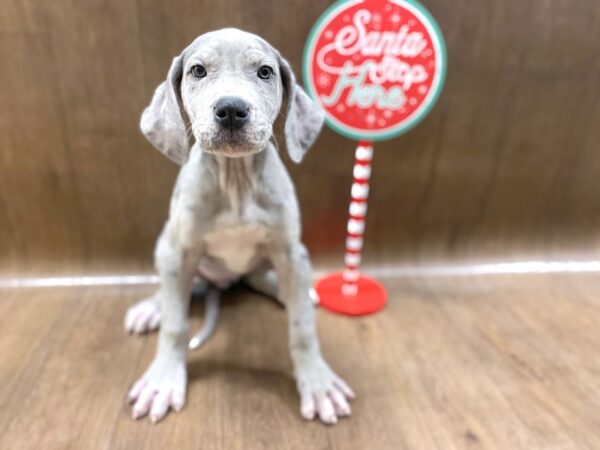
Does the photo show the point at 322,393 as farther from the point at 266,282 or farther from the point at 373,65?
the point at 373,65

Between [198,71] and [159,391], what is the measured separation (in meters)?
0.67

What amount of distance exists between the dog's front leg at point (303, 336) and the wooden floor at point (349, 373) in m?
0.05

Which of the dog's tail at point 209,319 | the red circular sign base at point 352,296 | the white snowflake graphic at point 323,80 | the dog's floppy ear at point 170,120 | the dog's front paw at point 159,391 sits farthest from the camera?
the red circular sign base at point 352,296

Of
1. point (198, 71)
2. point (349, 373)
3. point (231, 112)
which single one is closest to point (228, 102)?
point (231, 112)

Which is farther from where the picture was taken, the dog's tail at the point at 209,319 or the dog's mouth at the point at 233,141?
the dog's tail at the point at 209,319

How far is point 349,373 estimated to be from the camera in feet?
3.88

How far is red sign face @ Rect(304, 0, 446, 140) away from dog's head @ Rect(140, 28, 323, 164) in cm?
18

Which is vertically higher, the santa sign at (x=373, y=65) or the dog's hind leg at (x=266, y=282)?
the santa sign at (x=373, y=65)

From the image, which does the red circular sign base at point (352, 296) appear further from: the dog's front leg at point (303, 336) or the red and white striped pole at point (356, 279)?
the dog's front leg at point (303, 336)

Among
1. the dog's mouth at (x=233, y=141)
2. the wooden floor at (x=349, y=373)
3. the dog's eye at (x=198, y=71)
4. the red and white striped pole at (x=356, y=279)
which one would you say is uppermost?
the dog's eye at (x=198, y=71)

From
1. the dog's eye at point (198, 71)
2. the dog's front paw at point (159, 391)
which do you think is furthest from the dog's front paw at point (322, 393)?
the dog's eye at point (198, 71)

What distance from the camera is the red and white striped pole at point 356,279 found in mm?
1278

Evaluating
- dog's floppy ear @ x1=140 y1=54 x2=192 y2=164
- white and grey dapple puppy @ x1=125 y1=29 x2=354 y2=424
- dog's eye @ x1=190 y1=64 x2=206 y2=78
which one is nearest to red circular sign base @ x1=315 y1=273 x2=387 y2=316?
white and grey dapple puppy @ x1=125 y1=29 x2=354 y2=424

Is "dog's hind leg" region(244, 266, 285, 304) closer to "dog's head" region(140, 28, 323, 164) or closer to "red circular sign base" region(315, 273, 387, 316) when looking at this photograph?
"red circular sign base" region(315, 273, 387, 316)
